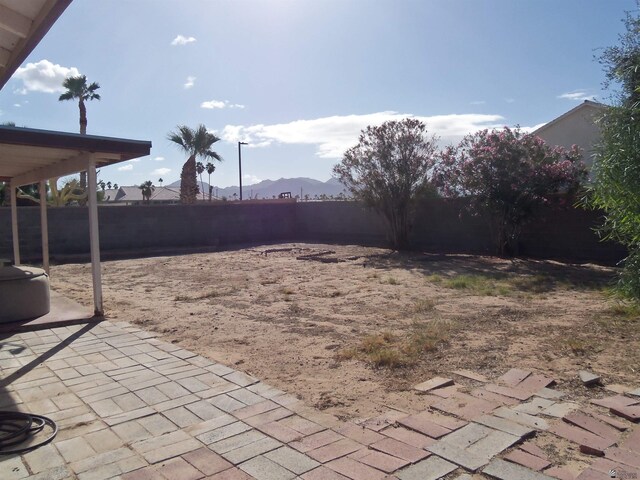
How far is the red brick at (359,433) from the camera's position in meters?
3.73

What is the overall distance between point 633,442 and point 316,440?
2.09 m

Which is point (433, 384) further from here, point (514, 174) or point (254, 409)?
point (514, 174)

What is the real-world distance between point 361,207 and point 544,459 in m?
17.7

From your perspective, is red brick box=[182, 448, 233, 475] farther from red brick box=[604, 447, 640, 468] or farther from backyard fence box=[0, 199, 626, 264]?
backyard fence box=[0, 199, 626, 264]

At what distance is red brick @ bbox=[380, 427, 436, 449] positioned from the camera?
3.64 m

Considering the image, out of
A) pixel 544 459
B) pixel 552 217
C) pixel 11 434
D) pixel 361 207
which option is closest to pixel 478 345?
pixel 544 459

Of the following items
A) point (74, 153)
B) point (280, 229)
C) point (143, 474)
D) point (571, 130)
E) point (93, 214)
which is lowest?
point (143, 474)

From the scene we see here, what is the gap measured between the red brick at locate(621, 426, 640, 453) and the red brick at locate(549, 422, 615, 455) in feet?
0.27

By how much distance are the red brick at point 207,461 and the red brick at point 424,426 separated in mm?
1321

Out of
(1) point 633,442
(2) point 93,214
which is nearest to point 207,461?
(1) point 633,442

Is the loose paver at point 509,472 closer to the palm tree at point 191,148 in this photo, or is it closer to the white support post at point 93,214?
the white support post at point 93,214

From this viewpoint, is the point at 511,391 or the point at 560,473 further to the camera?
the point at 511,391

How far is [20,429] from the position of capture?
393 centimetres

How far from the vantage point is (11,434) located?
12.7ft
